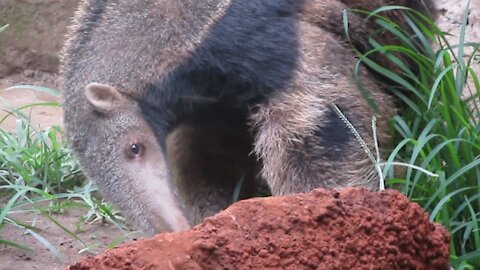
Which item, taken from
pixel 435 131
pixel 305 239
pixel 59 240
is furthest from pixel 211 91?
pixel 305 239

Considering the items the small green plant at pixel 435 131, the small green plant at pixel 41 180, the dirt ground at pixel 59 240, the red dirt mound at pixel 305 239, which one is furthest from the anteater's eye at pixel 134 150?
the red dirt mound at pixel 305 239

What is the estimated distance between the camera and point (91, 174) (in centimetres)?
486

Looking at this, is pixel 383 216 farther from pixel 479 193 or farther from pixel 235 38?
pixel 235 38

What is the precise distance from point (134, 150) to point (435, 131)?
1.47m

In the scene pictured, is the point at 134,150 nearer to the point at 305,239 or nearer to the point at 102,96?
the point at 102,96

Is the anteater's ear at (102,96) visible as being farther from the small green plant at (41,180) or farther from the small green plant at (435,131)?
the small green plant at (435,131)

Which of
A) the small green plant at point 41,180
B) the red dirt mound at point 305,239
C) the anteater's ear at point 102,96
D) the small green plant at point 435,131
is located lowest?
the small green plant at point 41,180

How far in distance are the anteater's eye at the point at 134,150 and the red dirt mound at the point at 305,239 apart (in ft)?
6.27

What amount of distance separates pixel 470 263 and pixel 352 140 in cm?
85

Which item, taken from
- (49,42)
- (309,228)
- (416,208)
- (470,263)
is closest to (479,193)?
(470,263)

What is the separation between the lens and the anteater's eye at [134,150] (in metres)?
4.70

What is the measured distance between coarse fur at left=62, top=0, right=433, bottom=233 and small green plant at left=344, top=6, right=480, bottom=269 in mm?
136

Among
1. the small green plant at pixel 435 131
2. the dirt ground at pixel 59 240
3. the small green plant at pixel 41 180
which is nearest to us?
the small green plant at pixel 435 131

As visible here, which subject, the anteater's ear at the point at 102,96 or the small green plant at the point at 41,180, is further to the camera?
the small green plant at the point at 41,180
